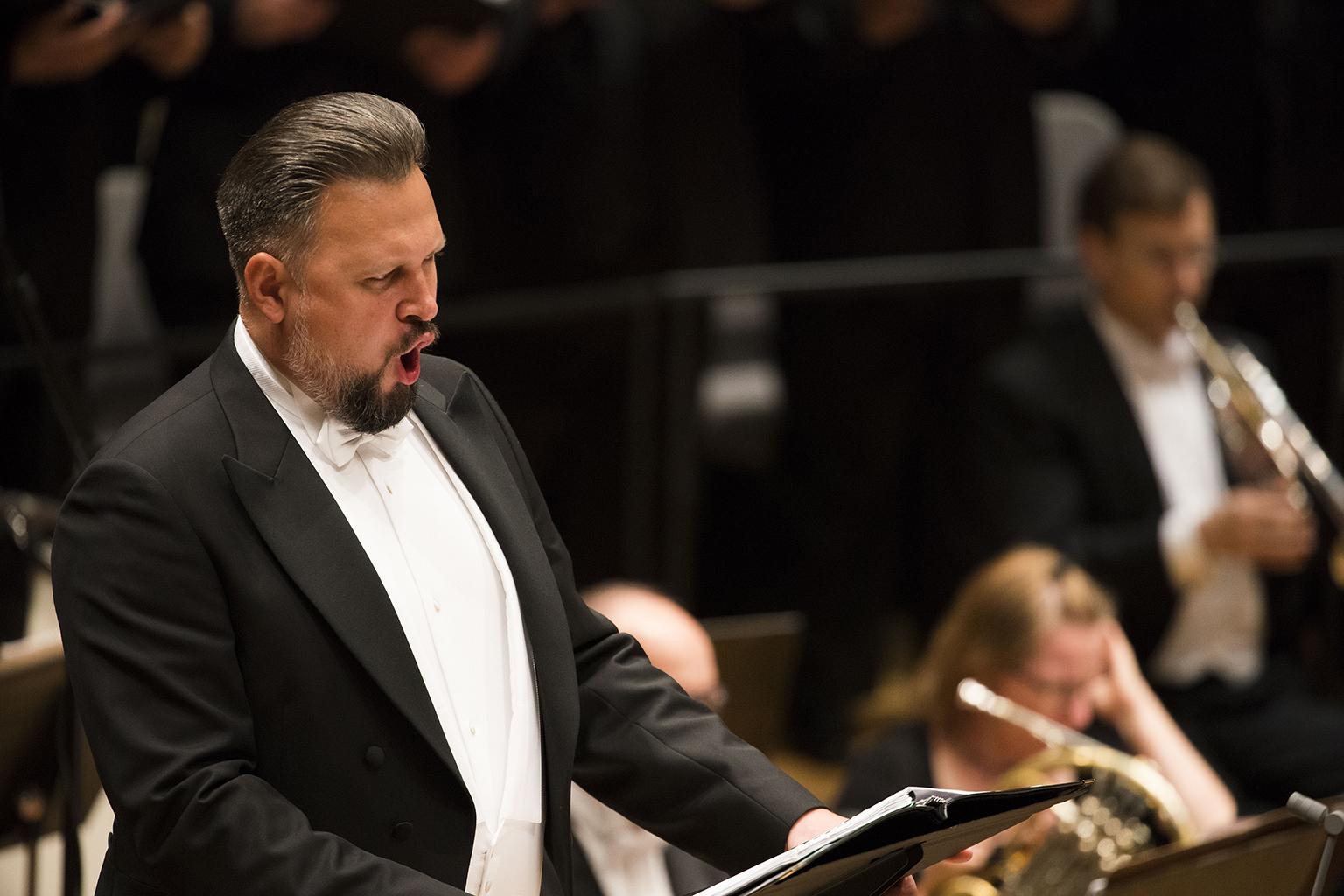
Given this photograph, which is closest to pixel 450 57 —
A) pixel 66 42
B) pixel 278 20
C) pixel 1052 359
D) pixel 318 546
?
pixel 278 20

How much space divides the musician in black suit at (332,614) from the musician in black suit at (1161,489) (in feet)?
7.62

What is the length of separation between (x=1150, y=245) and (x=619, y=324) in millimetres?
1207

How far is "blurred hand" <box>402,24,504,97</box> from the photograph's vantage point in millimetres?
3672

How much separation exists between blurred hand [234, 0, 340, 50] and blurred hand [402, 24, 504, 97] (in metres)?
0.24

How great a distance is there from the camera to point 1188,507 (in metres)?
4.11

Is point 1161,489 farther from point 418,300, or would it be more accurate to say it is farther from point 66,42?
point 418,300

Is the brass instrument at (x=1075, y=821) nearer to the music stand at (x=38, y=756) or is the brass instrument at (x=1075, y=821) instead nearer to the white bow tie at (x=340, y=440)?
the music stand at (x=38, y=756)

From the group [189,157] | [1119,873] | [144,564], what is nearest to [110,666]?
[144,564]

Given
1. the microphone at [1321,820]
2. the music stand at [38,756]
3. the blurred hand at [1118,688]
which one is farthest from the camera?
the blurred hand at [1118,688]

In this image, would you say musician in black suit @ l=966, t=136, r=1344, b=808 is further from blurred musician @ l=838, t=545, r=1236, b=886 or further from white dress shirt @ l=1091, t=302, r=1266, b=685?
blurred musician @ l=838, t=545, r=1236, b=886

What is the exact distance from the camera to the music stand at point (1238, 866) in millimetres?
2369

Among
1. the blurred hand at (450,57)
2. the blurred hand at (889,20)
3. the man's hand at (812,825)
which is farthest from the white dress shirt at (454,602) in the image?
the blurred hand at (889,20)

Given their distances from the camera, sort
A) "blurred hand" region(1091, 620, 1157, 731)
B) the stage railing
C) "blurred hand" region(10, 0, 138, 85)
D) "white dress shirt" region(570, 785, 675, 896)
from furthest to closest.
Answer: the stage railing, "blurred hand" region(1091, 620, 1157, 731), "blurred hand" region(10, 0, 138, 85), "white dress shirt" region(570, 785, 675, 896)

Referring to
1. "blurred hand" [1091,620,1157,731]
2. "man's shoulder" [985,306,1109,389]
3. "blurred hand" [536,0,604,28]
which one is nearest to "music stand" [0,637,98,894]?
"blurred hand" [1091,620,1157,731]
